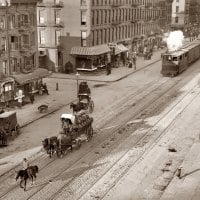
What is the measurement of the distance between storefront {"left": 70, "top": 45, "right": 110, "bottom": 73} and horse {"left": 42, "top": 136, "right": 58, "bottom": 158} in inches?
1282

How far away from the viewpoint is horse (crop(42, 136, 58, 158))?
82.6 feet

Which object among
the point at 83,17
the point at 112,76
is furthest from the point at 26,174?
the point at 83,17

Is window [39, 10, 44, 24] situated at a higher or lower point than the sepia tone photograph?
higher

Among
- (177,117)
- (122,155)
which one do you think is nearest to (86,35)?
(177,117)

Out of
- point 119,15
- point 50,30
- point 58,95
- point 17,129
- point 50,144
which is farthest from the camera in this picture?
point 119,15

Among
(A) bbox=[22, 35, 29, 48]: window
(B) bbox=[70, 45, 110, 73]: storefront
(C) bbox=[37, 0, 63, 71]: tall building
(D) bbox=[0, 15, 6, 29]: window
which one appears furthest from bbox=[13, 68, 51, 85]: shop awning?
(C) bbox=[37, 0, 63, 71]: tall building

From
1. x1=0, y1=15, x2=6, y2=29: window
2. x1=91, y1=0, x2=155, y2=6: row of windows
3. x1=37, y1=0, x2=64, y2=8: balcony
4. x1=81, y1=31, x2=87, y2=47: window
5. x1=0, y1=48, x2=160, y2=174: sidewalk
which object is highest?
x1=91, y1=0, x2=155, y2=6: row of windows

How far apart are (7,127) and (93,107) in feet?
35.5

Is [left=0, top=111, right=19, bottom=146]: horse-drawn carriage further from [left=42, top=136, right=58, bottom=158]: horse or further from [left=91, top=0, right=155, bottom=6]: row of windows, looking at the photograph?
[left=91, top=0, right=155, bottom=6]: row of windows

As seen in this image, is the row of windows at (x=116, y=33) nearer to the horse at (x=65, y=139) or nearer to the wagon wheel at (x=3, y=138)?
the wagon wheel at (x=3, y=138)

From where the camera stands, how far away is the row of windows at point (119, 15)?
5933cm


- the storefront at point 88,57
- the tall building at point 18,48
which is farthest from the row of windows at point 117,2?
the tall building at point 18,48

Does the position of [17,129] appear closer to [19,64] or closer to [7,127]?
[7,127]

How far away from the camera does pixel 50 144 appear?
25.3 metres
